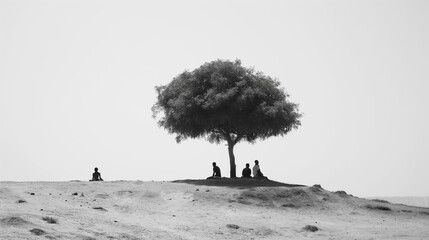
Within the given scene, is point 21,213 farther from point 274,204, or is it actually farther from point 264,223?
point 274,204

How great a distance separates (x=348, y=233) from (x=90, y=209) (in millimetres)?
12879

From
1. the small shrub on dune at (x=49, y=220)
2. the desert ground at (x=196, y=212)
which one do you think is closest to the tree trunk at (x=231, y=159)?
the desert ground at (x=196, y=212)

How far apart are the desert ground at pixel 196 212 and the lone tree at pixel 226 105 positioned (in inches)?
212

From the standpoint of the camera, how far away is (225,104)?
41031mm

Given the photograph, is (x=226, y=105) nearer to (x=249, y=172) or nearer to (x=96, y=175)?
(x=249, y=172)

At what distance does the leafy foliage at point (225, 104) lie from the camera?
1617 inches

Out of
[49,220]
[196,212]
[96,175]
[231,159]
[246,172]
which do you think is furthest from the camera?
[231,159]

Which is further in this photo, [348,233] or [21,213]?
[348,233]

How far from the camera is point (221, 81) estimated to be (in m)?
41.9

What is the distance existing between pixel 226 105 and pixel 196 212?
14132 millimetres

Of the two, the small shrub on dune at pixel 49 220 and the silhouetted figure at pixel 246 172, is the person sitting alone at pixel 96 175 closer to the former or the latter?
the silhouetted figure at pixel 246 172

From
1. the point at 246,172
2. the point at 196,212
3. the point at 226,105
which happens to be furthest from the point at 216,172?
the point at 196,212

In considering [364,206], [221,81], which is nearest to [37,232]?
[364,206]

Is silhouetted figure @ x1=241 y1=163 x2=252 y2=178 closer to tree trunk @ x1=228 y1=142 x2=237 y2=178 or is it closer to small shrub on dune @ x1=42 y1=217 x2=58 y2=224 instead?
tree trunk @ x1=228 y1=142 x2=237 y2=178
